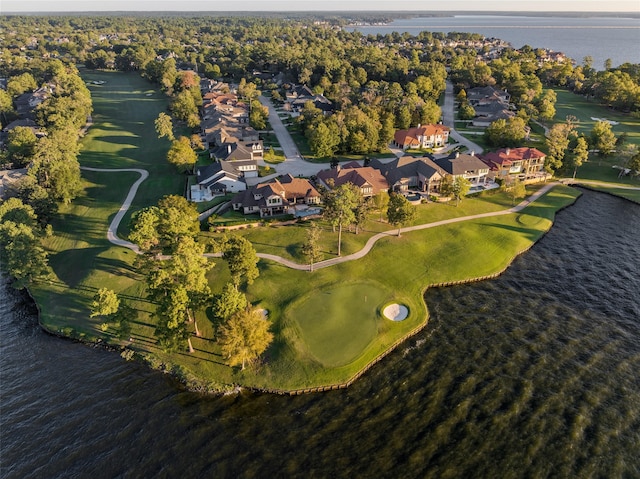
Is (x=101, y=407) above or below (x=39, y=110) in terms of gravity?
below

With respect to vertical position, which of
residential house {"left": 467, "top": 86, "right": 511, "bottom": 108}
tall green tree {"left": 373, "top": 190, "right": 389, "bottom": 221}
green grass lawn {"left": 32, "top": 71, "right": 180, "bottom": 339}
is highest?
residential house {"left": 467, "top": 86, "right": 511, "bottom": 108}

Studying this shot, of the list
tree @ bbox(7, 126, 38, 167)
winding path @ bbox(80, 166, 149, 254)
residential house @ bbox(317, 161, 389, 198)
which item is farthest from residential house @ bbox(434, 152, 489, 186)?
tree @ bbox(7, 126, 38, 167)

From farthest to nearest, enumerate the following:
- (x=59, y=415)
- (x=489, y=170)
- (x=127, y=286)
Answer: (x=489, y=170) → (x=127, y=286) → (x=59, y=415)

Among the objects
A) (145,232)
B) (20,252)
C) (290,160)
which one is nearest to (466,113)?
(290,160)

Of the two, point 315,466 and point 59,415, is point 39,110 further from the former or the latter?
point 315,466

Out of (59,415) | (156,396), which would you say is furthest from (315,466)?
(59,415)

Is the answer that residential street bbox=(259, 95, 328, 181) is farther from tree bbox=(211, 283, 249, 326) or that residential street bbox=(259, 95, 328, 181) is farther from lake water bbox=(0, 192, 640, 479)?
lake water bbox=(0, 192, 640, 479)

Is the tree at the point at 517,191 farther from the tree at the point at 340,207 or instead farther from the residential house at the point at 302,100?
the residential house at the point at 302,100
